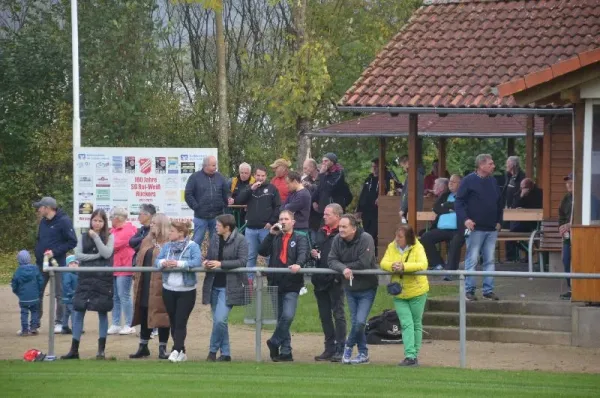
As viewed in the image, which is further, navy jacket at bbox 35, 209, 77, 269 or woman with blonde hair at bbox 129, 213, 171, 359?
navy jacket at bbox 35, 209, 77, 269

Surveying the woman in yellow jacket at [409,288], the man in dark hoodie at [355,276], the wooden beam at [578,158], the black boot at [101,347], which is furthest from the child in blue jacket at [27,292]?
the wooden beam at [578,158]

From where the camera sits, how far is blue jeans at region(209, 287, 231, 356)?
52.2 feet

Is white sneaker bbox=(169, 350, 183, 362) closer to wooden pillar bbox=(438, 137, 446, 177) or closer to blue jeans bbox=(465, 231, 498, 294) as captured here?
blue jeans bbox=(465, 231, 498, 294)

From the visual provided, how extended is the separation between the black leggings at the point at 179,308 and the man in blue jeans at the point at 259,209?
15.2 ft

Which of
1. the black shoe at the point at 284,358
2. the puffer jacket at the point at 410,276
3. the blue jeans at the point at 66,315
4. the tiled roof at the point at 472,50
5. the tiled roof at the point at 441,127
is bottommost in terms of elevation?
the black shoe at the point at 284,358

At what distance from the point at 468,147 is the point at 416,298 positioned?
21.3 metres

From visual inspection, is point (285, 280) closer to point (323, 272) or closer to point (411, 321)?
point (323, 272)

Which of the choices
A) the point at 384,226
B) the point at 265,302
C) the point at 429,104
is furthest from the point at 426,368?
the point at 384,226

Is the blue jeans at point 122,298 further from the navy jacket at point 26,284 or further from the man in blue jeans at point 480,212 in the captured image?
the man in blue jeans at point 480,212

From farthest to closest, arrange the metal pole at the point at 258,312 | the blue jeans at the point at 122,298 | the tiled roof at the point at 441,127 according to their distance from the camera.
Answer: the tiled roof at the point at 441,127 < the blue jeans at the point at 122,298 < the metal pole at the point at 258,312

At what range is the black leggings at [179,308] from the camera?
15.9m

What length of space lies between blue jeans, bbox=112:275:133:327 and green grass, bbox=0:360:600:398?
2.72 meters

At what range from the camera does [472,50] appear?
21.7m

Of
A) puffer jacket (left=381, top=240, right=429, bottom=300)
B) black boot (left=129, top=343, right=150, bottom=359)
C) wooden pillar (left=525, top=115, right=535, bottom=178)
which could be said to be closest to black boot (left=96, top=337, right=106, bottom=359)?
black boot (left=129, top=343, right=150, bottom=359)
